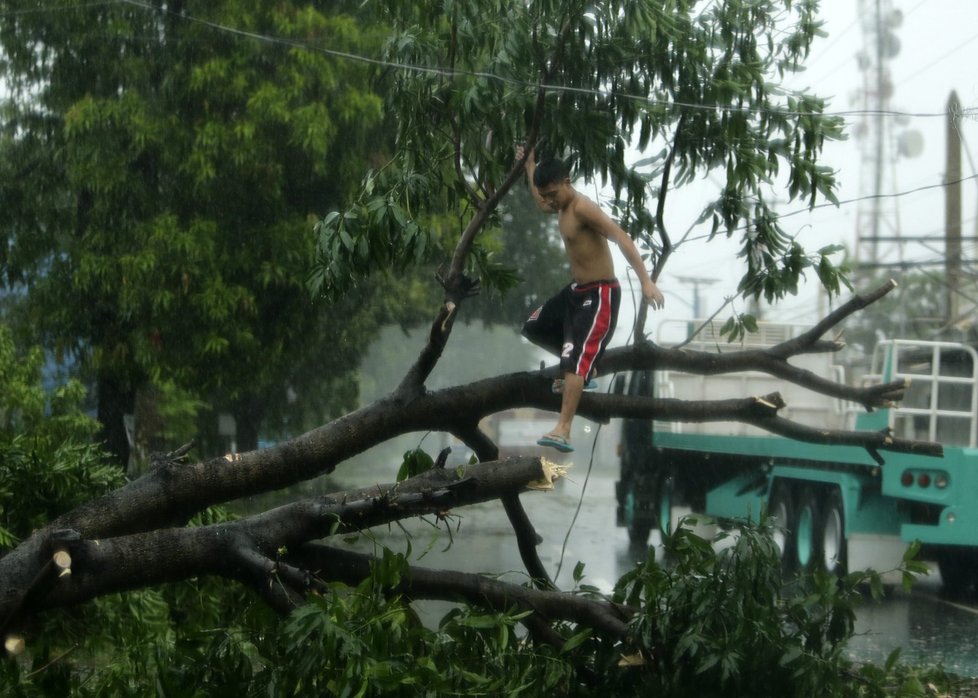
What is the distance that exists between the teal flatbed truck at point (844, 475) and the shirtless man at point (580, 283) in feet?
4.96

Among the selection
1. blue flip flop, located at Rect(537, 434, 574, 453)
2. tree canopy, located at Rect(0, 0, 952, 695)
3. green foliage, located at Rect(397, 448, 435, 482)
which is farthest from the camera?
green foliage, located at Rect(397, 448, 435, 482)

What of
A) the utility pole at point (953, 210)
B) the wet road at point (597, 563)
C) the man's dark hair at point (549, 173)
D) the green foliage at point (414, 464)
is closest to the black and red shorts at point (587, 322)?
the man's dark hair at point (549, 173)

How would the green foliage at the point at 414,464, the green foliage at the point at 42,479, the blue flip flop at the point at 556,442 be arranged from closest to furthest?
the blue flip flop at the point at 556,442, the green foliage at the point at 414,464, the green foliage at the point at 42,479

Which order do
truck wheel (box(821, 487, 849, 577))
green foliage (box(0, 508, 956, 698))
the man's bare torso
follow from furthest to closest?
truck wheel (box(821, 487, 849, 577)) → the man's bare torso → green foliage (box(0, 508, 956, 698))

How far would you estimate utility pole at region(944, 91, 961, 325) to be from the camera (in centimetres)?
680

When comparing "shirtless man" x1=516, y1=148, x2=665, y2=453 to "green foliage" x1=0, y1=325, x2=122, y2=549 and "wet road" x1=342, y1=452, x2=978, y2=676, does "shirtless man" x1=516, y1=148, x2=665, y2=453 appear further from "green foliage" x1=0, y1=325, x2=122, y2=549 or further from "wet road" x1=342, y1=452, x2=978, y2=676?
"green foliage" x1=0, y1=325, x2=122, y2=549

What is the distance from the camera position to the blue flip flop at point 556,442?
4967mm

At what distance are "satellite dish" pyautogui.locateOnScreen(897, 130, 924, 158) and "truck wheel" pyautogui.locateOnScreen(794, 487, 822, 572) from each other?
279 cm

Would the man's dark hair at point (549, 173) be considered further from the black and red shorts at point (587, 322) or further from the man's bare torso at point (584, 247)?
the black and red shorts at point (587, 322)

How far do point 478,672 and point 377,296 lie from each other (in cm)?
468

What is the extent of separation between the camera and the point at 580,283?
518 cm

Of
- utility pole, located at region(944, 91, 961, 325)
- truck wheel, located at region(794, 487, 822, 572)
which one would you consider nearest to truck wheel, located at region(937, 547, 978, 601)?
truck wheel, located at region(794, 487, 822, 572)

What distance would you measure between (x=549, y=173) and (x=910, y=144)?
288cm

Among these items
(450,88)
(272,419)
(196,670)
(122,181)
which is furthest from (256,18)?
(196,670)
